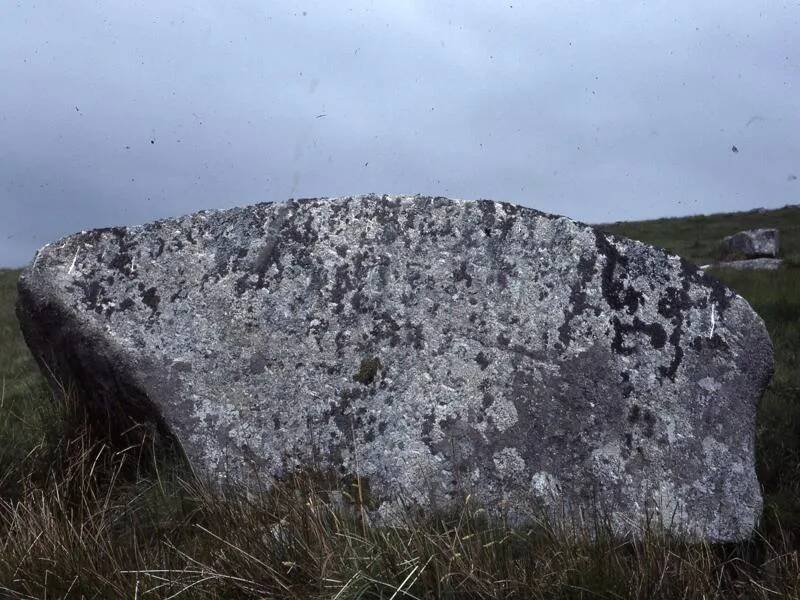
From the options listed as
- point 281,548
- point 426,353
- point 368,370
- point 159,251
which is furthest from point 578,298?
point 159,251

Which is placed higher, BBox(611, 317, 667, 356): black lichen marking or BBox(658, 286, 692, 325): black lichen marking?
BBox(658, 286, 692, 325): black lichen marking

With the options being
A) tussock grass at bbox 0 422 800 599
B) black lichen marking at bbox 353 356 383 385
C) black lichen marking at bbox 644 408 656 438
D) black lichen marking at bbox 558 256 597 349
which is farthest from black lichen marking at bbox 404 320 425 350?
black lichen marking at bbox 644 408 656 438

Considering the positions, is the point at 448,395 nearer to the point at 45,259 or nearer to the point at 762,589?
the point at 762,589

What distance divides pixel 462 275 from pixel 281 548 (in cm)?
152

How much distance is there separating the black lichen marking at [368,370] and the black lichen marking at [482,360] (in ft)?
1.26

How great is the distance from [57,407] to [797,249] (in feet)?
64.8

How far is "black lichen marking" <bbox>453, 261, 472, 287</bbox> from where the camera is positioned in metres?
3.60

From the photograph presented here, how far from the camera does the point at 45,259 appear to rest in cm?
383

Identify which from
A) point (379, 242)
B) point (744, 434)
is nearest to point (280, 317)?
point (379, 242)

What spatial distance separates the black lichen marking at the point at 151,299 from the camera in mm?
3678

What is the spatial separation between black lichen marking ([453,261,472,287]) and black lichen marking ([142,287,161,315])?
4.11ft

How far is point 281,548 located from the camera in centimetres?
245

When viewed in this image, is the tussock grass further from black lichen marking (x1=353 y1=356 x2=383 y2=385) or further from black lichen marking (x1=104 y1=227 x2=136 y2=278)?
black lichen marking (x1=104 y1=227 x2=136 y2=278)

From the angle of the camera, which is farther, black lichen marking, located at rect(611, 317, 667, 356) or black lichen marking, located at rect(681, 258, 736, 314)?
black lichen marking, located at rect(681, 258, 736, 314)
